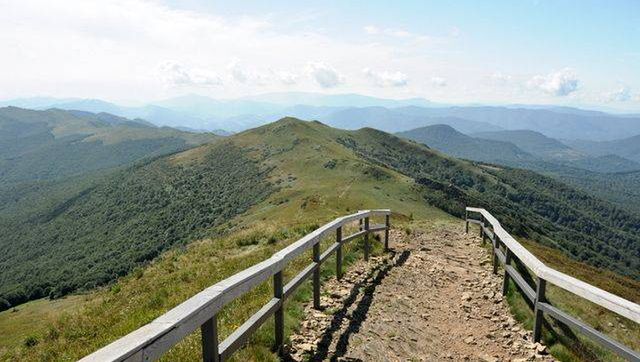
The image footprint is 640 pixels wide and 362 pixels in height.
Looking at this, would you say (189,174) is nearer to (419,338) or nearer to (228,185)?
(228,185)

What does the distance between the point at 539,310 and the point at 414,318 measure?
9.53ft

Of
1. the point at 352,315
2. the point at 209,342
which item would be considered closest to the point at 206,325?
the point at 209,342

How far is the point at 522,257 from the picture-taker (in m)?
10.3

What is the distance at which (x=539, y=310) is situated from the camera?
352 inches

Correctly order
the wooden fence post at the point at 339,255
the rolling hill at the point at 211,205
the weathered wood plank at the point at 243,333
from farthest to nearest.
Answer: the rolling hill at the point at 211,205 < the wooden fence post at the point at 339,255 < the weathered wood plank at the point at 243,333

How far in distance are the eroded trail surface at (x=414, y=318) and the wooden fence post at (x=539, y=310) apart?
27 centimetres

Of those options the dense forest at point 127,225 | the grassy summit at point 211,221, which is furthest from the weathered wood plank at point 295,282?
the dense forest at point 127,225

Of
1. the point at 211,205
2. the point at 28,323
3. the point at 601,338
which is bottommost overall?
the point at 211,205

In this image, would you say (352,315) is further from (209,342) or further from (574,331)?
(209,342)

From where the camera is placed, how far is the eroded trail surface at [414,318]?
28.4ft

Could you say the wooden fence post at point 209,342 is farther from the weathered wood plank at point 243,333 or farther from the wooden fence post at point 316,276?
the wooden fence post at point 316,276

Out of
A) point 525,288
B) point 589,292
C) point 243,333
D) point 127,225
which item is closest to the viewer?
point 243,333

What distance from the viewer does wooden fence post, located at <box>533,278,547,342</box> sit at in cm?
Result: 891

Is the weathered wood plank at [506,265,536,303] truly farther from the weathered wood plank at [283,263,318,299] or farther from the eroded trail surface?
the weathered wood plank at [283,263,318,299]
